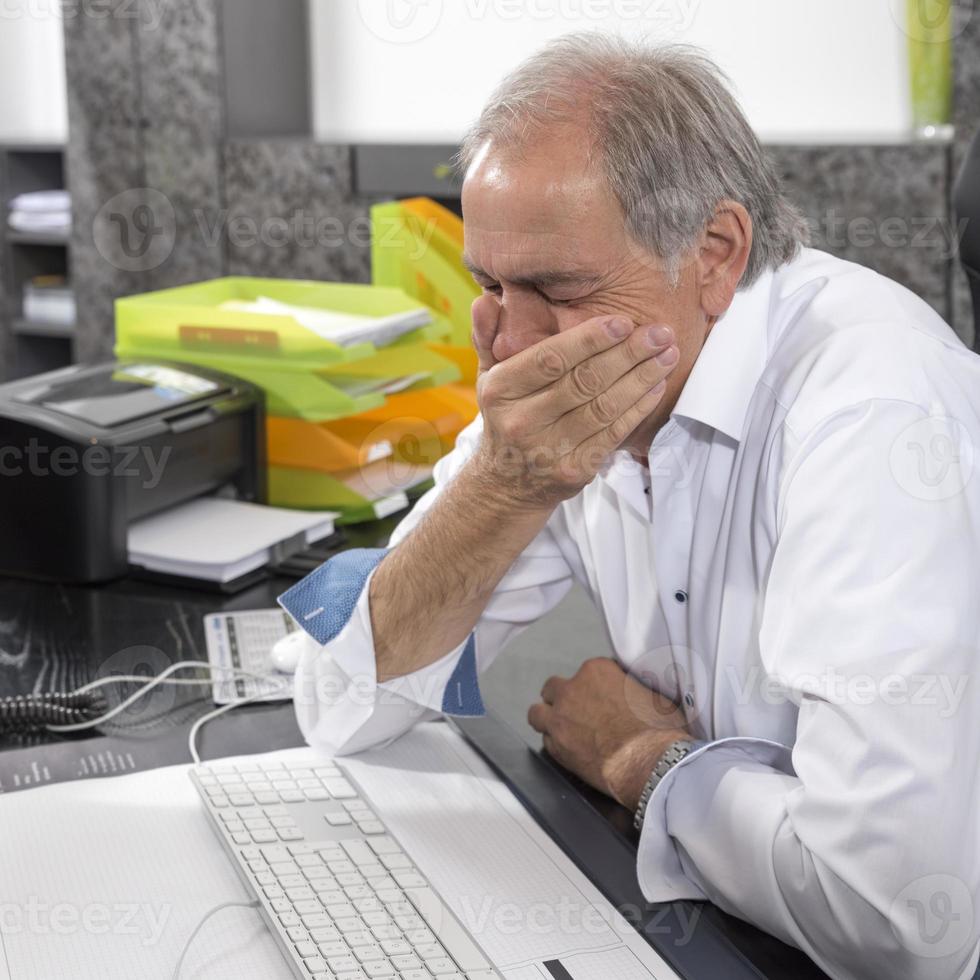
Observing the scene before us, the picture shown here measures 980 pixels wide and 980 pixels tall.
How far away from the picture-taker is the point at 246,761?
1.14 metres

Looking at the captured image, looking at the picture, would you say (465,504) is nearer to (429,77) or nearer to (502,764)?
(502,764)

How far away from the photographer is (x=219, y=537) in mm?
1699

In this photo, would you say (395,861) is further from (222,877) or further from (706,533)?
(706,533)

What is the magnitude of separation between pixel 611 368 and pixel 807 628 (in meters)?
0.27

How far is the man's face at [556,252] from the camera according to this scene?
40.1 inches

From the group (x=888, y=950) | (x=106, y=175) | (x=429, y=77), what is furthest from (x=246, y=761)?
(x=106, y=175)

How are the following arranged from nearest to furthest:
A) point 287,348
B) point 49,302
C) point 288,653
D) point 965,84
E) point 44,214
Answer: point 288,653, point 287,348, point 965,84, point 44,214, point 49,302

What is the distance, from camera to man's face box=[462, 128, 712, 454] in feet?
3.34

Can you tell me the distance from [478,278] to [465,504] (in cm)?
21

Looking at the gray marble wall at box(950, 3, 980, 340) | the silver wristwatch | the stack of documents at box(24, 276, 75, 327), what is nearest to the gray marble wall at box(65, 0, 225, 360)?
the stack of documents at box(24, 276, 75, 327)

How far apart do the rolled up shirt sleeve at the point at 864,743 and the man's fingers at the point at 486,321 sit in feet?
0.95

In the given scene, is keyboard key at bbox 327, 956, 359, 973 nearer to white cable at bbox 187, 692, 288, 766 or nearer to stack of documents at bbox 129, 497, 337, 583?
white cable at bbox 187, 692, 288, 766

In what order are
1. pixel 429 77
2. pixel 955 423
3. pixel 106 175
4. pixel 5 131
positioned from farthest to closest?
pixel 5 131 → pixel 106 175 → pixel 429 77 → pixel 955 423

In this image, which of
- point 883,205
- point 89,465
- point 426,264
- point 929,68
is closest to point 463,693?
point 89,465
